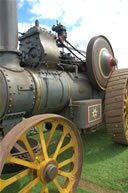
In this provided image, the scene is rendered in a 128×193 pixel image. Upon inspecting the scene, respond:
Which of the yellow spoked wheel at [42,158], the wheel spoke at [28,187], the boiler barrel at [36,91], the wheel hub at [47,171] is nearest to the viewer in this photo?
the yellow spoked wheel at [42,158]

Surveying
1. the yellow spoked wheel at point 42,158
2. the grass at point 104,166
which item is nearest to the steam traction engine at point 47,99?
the yellow spoked wheel at point 42,158

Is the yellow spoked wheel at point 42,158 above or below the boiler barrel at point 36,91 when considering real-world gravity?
below

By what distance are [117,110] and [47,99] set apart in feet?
4.47

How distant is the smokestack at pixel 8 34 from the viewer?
7.47 feet

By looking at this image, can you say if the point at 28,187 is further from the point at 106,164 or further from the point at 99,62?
the point at 99,62

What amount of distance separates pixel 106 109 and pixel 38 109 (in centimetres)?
141

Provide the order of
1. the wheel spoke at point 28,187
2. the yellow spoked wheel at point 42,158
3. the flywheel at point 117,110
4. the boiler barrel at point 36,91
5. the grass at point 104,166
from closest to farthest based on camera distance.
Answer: the yellow spoked wheel at point 42,158 → the wheel spoke at point 28,187 → the boiler barrel at point 36,91 → the grass at point 104,166 → the flywheel at point 117,110

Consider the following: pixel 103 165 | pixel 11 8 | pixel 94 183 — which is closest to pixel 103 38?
pixel 11 8

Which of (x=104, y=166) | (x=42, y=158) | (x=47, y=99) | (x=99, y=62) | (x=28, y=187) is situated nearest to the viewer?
(x=28, y=187)

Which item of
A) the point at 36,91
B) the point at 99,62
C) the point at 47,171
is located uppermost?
the point at 99,62

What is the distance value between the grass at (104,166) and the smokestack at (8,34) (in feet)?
5.44

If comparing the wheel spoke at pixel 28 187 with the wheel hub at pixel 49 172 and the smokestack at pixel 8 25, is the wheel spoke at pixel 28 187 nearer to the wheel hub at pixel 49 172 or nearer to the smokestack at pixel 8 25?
the wheel hub at pixel 49 172

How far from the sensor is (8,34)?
2311 mm

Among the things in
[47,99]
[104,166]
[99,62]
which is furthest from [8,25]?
[104,166]
